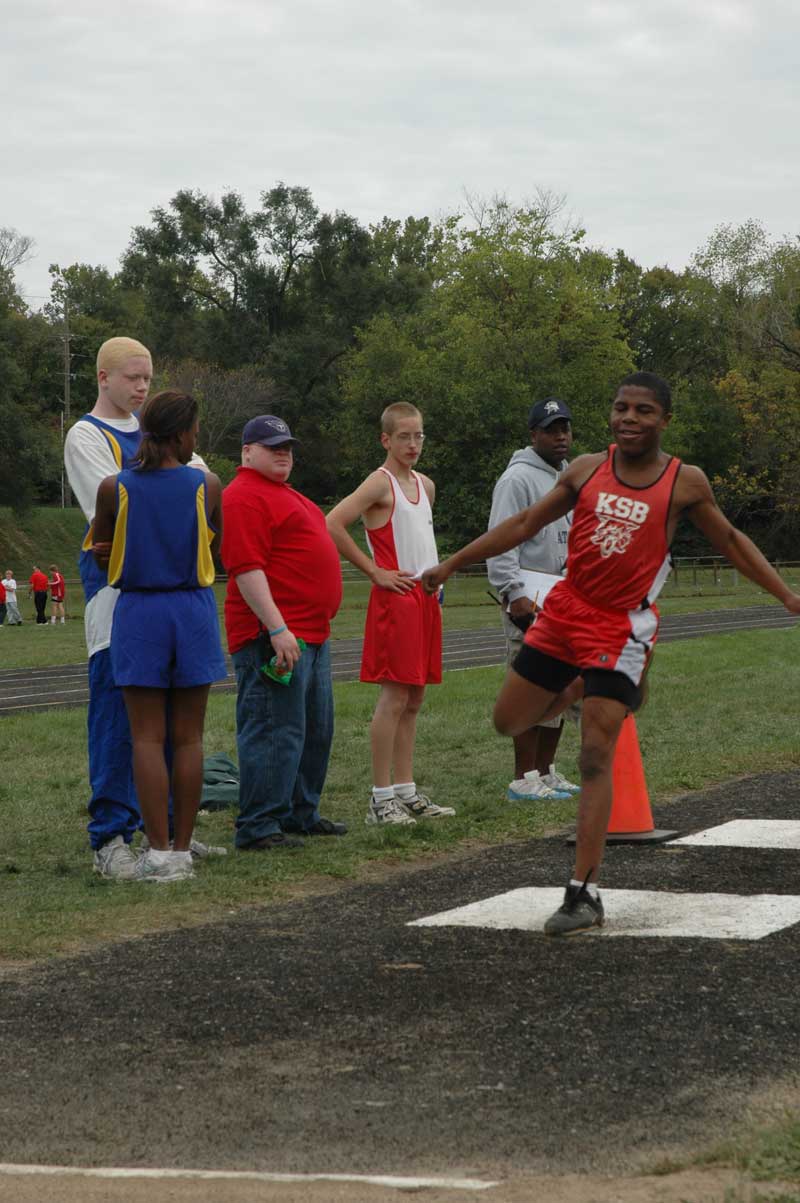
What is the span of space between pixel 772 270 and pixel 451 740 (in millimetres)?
85243

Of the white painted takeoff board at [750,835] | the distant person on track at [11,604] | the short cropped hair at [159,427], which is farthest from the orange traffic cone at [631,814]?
the distant person on track at [11,604]

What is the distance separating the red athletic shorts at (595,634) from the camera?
5.93 m

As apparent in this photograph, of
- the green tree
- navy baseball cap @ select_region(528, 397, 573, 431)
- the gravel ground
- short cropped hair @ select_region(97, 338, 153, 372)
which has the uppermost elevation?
the green tree

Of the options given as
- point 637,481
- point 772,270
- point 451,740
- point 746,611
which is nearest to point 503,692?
point 637,481

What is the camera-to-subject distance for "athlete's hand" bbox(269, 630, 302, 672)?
756cm

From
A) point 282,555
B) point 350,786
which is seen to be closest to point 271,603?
point 282,555

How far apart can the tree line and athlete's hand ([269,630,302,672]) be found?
176ft

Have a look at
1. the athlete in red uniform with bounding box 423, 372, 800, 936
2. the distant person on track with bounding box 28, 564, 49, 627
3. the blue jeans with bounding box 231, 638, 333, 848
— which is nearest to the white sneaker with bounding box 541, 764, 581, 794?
the blue jeans with bounding box 231, 638, 333, 848

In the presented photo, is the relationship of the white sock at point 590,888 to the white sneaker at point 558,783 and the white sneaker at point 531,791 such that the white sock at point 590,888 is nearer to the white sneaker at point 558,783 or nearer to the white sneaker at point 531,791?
the white sneaker at point 531,791

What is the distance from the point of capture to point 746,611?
1545 inches

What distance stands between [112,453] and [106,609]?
70 cm

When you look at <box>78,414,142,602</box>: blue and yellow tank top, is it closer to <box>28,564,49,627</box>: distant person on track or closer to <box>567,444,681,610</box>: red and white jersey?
<box>567,444,681,610</box>: red and white jersey

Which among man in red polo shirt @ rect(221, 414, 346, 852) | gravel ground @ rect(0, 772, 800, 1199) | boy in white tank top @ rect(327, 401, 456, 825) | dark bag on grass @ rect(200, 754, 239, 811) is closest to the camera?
gravel ground @ rect(0, 772, 800, 1199)

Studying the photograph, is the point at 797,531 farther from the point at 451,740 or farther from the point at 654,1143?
the point at 654,1143
